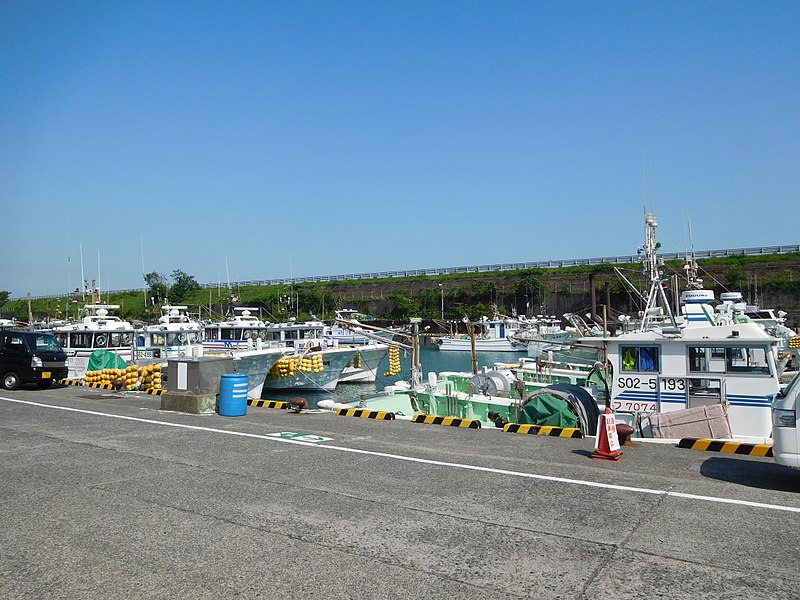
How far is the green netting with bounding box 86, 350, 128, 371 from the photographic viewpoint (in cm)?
2512

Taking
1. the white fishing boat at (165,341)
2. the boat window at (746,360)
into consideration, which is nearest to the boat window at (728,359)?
the boat window at (746,360)

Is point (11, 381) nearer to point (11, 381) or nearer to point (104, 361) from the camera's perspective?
point (11, 381)

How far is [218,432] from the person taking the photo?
1312 centimetres

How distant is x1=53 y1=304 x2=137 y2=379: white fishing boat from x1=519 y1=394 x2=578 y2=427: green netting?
60.0 ft

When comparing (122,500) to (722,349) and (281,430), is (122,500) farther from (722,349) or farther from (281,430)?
(722,349)

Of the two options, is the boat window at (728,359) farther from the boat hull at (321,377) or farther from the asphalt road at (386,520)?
the boat hull at (321,377)

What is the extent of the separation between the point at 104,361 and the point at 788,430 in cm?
2294

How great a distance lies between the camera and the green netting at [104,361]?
25.1m

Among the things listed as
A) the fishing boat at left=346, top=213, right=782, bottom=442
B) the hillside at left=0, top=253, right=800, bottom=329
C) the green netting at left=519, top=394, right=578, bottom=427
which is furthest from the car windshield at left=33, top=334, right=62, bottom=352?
the hillside at left=0, top=253, right=800, bottom=329

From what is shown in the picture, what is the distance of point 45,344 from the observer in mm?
22359

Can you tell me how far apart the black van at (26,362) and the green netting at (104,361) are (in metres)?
2.99

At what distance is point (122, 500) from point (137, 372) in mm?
16634

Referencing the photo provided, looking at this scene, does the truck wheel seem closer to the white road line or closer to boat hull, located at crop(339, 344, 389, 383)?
the white road line

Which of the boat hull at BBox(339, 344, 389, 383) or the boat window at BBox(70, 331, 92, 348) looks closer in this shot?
the boat window at BBox(70, 331, 92, 348)
